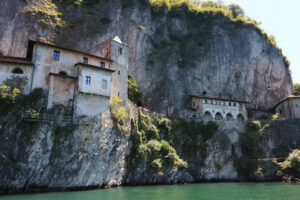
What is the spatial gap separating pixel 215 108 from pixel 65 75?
109 ft

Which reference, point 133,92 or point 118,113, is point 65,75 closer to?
point 118,113

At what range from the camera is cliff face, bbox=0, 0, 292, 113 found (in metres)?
41.5

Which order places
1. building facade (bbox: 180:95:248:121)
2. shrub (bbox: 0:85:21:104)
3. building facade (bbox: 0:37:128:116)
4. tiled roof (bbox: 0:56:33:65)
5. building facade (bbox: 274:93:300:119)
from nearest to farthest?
shrub (bbox: 0:85:21:104)
tiled roof (bbox: 0:56:33:65)
building facade (bbox: 0:37:128:116)
building facade (bbox: 274:93:300:119)
building facade (bbox: 180:95:248:121)

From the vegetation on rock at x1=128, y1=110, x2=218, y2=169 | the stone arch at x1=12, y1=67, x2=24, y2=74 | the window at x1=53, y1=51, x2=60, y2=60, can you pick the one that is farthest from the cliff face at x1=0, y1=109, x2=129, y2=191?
the window at x1=53, y1=51, x2=60, y2=60

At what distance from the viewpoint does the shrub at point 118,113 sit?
31391 millimetres

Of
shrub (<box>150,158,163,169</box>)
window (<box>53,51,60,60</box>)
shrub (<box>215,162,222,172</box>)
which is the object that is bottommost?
shrub (<box>215,162,222,172</box>)

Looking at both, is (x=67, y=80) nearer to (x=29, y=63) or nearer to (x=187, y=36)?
(x=29, y=63)

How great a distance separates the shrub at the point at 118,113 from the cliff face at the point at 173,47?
1475 centimetres

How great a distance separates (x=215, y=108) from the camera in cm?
5066

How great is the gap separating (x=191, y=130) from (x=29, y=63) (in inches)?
1091

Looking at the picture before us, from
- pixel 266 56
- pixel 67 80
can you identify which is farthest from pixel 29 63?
pixel 266 56

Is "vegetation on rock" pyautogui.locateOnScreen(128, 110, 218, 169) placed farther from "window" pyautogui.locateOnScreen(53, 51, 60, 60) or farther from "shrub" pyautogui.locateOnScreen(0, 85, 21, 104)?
"shrub" pyautogui.locateOnScreen(0, 85, 21, 104)

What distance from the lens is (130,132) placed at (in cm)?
3425

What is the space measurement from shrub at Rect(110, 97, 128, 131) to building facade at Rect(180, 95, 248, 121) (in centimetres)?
1857
